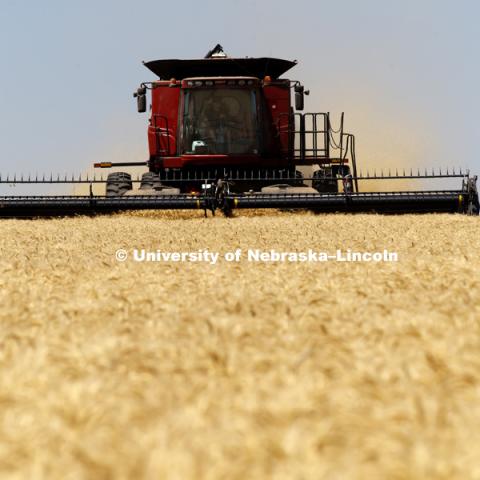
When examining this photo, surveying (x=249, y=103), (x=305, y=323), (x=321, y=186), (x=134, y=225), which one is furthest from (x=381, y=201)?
(x=305, y=323)

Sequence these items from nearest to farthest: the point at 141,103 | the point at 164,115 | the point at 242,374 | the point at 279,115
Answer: the point at 242,374
the point at 141,103
the point at 279,115
the point at 164,115

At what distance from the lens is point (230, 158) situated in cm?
1141

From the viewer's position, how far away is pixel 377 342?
8.84 ft

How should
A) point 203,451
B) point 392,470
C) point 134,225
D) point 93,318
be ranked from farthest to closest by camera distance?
point 134,225 → point 93,318 → point 203,451 → point 392,470

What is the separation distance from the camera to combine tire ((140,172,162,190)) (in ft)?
37.9

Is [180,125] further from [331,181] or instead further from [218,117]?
[331,181]

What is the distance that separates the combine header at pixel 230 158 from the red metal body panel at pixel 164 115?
17mm

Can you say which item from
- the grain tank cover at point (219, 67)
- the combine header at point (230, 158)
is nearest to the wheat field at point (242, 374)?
the combine header at point (230, 158)

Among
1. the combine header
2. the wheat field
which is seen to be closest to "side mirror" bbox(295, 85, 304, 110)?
the combine header

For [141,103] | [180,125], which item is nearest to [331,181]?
[180,125]

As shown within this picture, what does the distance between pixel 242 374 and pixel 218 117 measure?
974 centimetres

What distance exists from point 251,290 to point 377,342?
142 cm

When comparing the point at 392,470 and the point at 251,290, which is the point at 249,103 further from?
the point at 392,470

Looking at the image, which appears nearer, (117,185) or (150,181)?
(150,181)
